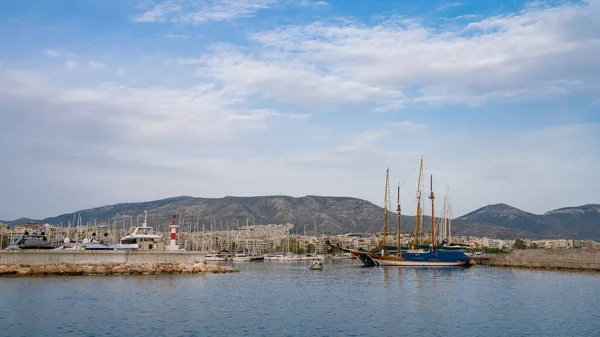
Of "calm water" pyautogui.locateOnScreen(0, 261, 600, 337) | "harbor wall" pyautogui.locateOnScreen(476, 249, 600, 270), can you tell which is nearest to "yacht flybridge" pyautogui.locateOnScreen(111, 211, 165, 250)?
"calm water" pyautogui.locateOnScreen(0, 261, 600, 337)

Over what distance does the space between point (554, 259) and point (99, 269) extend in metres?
69.4

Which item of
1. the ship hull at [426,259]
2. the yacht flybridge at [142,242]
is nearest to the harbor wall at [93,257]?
the yacht flybridge at [142,242]

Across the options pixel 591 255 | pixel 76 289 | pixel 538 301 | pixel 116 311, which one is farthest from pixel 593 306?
pixel 591 255

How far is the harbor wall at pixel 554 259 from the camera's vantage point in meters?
79.1

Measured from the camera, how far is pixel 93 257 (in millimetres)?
60062

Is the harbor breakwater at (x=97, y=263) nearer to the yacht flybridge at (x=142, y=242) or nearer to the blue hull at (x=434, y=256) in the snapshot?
the yacht flybridge at (x=142, y=242)

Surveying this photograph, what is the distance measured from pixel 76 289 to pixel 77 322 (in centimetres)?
1618

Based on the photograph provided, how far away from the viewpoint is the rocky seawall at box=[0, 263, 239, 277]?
180 feet

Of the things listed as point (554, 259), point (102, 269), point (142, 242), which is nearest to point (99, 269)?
point (102, 269)

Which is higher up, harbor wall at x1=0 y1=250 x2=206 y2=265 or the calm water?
harbor wall at x1=0 y1=250 x2=206 y2=265

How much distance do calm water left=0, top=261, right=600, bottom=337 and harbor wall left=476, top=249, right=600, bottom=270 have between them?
93.9 feet

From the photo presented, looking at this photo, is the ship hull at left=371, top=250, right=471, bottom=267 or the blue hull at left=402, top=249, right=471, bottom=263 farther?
the blue hull at left=402, top=249, right=471, bottom=263

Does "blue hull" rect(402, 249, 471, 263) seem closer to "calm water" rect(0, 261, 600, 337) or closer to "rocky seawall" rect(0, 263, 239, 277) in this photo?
"calm water" rect(0, 261, 600, 337)

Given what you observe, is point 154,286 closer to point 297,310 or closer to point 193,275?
point 193,275
